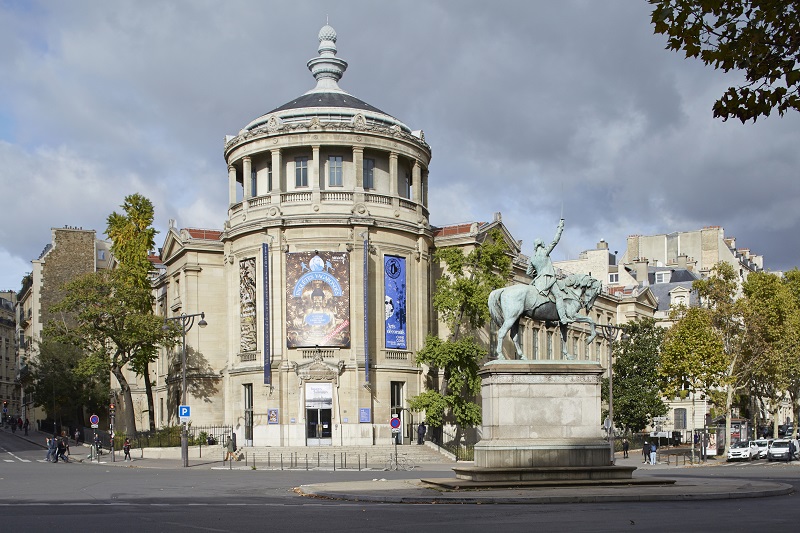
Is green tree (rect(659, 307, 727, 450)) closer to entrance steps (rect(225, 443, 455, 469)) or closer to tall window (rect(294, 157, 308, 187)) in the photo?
entrance steps (rect(225, 443, 455, 469))

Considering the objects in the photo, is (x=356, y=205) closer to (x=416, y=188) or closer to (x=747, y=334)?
(x=416, y=188)

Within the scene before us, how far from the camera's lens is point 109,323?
234ft

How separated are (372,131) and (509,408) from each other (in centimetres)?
4088

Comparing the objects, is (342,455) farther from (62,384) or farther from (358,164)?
(62,384)

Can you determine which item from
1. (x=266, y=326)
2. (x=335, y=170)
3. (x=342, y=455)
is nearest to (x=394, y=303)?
(x=266, y=326)

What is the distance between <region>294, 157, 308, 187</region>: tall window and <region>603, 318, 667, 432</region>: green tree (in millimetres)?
27321

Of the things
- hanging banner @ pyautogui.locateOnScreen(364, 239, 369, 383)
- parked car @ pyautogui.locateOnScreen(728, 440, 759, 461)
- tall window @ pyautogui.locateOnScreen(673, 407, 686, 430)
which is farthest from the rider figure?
tall window @ pyautogui.locateOnScreen(673, 407, 686, 430)

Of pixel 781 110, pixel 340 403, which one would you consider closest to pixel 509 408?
pixel 781 110

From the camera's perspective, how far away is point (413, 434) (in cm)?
6750

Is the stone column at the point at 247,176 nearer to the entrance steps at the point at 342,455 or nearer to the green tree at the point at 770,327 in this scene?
the entrance steps at the point at 342,455

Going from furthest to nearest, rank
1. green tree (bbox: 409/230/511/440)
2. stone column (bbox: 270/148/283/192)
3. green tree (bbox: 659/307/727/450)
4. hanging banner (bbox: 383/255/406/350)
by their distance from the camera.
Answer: green tree (bbox: 659/307/727/450) < stone column (bbox: 270/148/283/192) < hanging banner (bbox: 383/255/406/350) < green tree (bbox: 409/230/511/440)

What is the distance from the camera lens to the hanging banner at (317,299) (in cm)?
6556

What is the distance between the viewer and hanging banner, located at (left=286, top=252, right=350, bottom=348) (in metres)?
65.6

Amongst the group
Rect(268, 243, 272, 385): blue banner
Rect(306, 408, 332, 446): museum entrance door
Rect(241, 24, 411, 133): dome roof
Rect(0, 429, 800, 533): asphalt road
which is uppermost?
Rect(241, 24, 411, 133): dome roof
